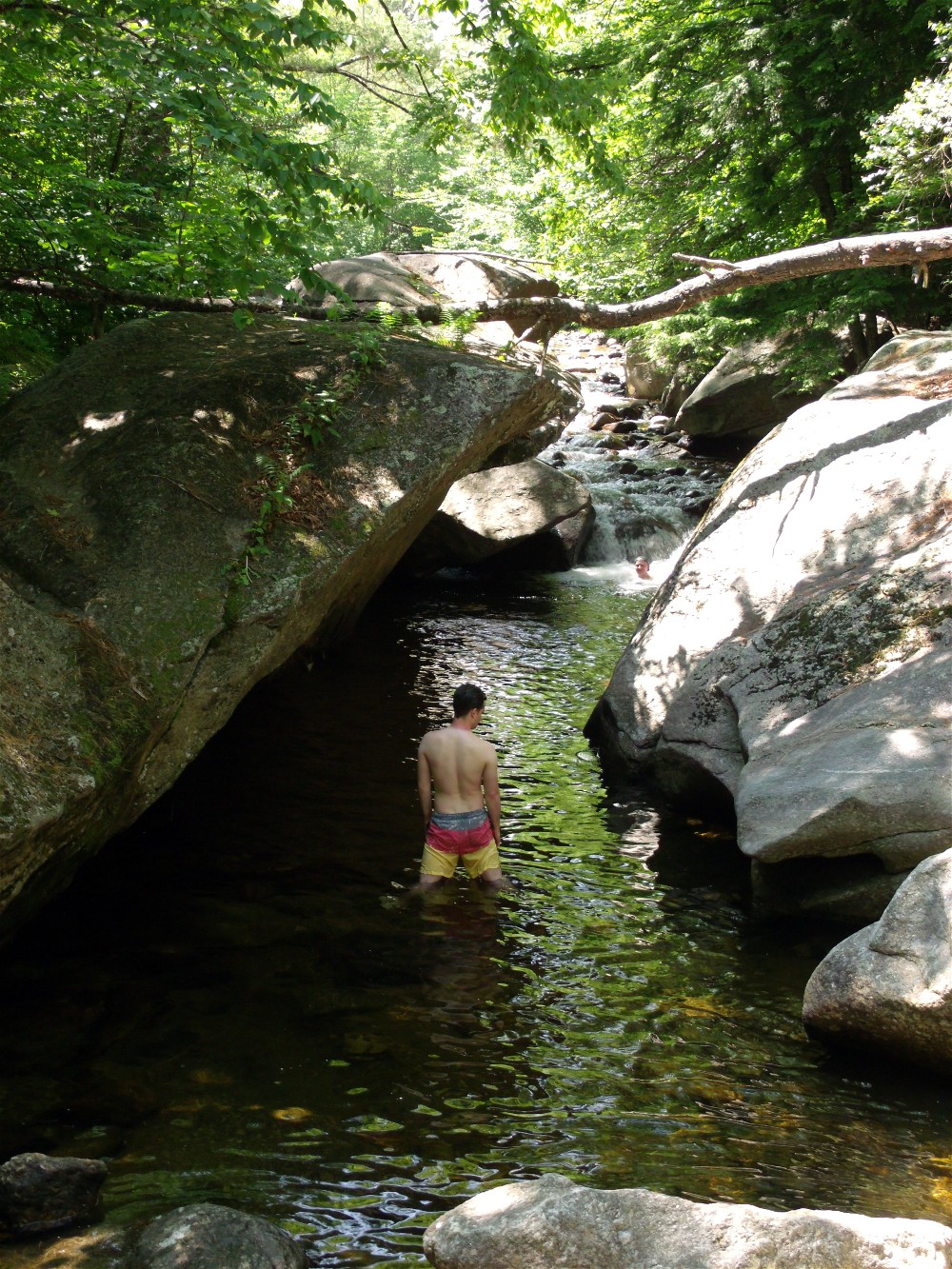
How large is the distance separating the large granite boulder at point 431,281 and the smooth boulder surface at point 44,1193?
1038 cm

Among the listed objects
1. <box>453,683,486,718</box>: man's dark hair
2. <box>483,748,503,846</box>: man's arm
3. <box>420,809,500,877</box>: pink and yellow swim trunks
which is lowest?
<box>420,809,500,877</box>: pink and yellow swim trunks

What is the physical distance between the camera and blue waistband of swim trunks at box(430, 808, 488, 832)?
7.00m

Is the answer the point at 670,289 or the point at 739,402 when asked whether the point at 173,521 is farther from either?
the point at 739,402

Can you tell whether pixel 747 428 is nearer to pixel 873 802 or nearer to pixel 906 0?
pixel 906 0

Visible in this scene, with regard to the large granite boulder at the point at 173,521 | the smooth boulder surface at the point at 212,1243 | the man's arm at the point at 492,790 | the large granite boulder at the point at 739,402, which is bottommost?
the smooth boulder surface at the point at 212,1243

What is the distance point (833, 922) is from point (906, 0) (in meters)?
15.6

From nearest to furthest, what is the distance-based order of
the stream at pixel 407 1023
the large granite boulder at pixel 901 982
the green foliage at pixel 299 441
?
the stream at pixel 407 1023 < the large granite boulder at pixel 901 982 < the green foliage at pixel 299 441

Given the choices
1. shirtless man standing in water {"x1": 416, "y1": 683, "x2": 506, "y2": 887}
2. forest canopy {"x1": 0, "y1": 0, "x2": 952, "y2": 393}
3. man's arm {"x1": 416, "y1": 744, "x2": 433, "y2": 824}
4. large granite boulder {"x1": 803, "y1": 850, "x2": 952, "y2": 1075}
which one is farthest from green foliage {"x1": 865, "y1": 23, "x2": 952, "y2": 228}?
large granite boulder {"x1": 803, "y1": 850, "x2": 952, "y2": 1075}

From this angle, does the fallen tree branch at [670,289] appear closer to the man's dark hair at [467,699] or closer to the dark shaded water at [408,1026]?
the man's dark hair at [467,699]

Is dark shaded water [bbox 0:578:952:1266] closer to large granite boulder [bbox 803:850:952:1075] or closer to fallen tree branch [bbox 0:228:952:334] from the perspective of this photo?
large granite boulder [bbox 803:850:952:1075]

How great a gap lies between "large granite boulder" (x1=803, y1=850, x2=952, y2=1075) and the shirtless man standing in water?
2.54 metres

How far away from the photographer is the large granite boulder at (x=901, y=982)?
4.71m

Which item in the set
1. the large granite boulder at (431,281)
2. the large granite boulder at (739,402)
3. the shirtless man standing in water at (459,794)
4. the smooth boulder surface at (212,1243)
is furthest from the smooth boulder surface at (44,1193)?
the large granite boulder at (739,402)

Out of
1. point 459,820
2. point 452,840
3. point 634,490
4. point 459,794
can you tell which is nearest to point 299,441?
point 459,794
